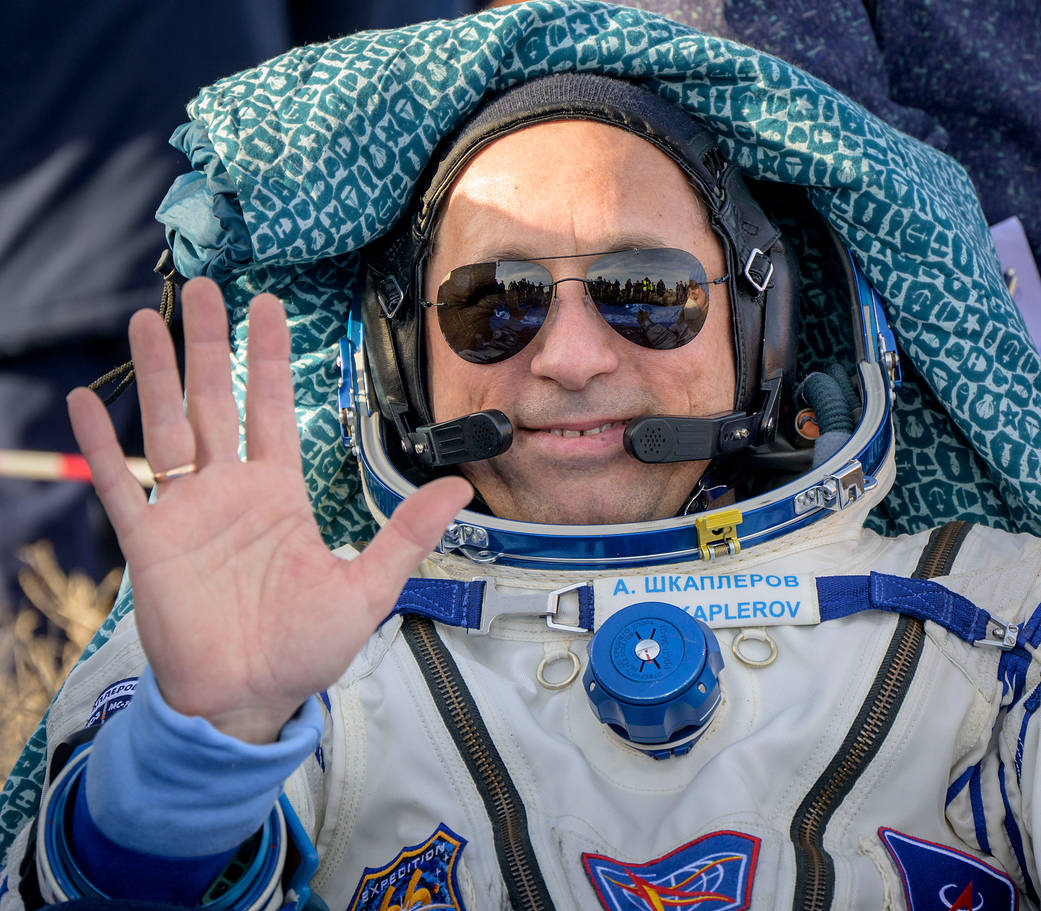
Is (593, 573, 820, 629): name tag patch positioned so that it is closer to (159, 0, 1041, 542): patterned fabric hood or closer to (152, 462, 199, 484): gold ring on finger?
(159, 0, 1041, 542): patterned fabric hood

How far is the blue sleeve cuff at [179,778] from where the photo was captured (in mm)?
1026

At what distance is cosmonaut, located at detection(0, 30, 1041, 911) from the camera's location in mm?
1094

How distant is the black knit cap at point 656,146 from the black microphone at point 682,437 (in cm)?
10

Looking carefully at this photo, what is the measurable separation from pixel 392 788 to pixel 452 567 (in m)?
0.40

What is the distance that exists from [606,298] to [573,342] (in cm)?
9

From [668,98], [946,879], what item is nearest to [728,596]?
[946,879]

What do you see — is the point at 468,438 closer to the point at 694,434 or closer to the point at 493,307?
the point at 493,307

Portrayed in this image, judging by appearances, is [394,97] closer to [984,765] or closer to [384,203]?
[384,203]

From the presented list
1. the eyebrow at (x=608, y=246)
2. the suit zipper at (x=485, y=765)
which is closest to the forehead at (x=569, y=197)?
the eyebrow at (x=608, y=246)

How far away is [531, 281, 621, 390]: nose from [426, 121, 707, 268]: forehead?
0.09 m

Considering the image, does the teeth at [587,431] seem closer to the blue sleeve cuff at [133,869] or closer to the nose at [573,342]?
the nose at [573,342]

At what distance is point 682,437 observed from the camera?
1.72 metres

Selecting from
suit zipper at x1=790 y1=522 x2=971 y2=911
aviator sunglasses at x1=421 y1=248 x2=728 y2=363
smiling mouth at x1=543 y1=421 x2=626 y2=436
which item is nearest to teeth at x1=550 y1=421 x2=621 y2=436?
smiling mouth at x1=543 y1=421 x2=626 y2=436

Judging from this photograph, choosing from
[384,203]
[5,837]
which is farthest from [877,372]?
[5,837]
